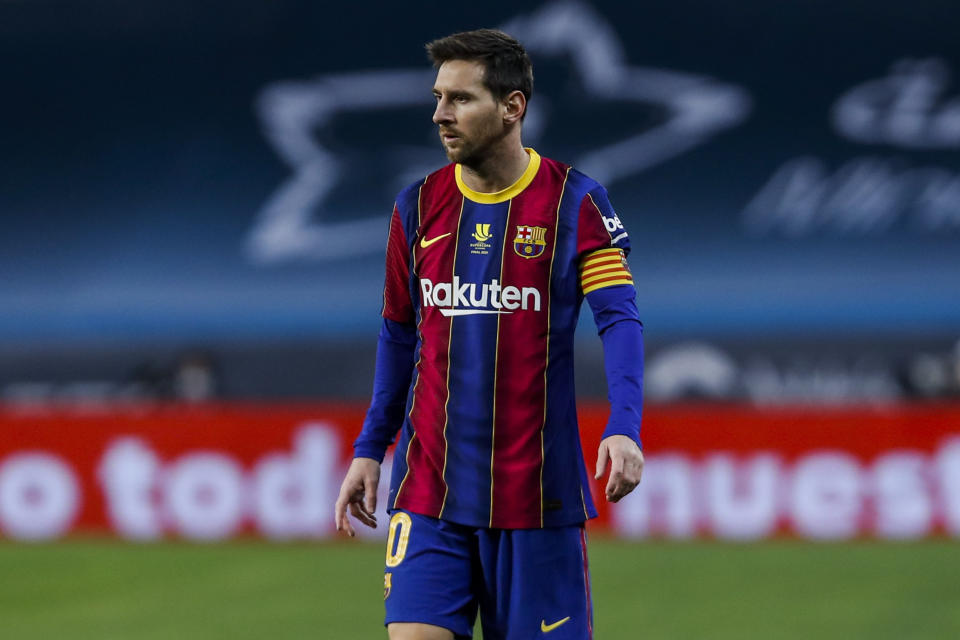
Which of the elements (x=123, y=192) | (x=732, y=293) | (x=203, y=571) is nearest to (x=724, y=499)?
(x=203, y=571)

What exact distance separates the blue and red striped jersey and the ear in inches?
6.1

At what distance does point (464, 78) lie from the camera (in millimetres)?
3334

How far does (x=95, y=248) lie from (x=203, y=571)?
8269 mm

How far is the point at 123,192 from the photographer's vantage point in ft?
53.1

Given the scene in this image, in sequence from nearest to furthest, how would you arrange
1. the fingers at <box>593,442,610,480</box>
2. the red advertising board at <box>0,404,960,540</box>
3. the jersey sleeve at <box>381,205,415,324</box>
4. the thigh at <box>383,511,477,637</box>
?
the fingers at <box>593,442,610,480</box> → the thigh at <box>383,511,477,637</box> → the jersey sleeve at <box>381,205,415,324</box> → the red advertising board at <box>0,404,960,540</box>

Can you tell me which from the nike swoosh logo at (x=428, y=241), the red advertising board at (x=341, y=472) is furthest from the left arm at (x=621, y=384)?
the red advertising board at (x=341, y=472)

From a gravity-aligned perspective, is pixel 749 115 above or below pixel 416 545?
above

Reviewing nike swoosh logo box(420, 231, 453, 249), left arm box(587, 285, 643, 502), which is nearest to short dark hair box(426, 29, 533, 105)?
nike swoosh logo box(420, 231, 453, 249)

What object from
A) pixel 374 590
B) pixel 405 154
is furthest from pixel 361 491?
pixel 405 154

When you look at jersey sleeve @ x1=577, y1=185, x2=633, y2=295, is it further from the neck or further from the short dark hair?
the short dark hair

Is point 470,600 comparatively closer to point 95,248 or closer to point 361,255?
point 361,255

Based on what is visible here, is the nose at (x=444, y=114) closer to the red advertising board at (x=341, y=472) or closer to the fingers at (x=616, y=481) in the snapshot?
the fingers at (x=616, y=481)

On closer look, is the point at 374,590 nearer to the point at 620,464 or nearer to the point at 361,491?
the point at 361,491

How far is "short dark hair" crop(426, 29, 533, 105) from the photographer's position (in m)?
3.34
